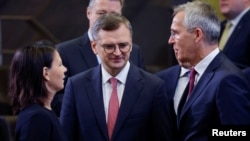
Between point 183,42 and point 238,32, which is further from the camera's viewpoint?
point 238,32

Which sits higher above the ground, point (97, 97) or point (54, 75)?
point (54, 75)

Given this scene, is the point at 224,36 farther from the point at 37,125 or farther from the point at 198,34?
the point at 37,125

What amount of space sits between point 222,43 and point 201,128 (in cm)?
180

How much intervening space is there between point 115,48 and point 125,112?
34 cm

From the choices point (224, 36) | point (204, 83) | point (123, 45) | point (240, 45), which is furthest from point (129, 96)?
point (224, 36)

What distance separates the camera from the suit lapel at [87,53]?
15.1ft

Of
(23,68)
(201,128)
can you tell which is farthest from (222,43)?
(23,68)

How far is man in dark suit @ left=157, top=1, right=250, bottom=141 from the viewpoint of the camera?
3617mm

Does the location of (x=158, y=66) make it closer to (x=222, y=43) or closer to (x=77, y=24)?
(x=77, y=24)

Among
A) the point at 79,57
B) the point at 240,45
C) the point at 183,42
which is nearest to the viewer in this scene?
the point at 183,42

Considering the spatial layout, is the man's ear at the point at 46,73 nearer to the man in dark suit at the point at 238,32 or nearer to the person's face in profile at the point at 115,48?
the person's face in profile at the point at 115,48

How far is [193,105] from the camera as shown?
3.77 m

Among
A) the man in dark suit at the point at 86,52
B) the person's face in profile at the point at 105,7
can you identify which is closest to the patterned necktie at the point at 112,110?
the man in dark suit at the point at 86,52

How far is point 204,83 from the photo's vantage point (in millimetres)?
3789
